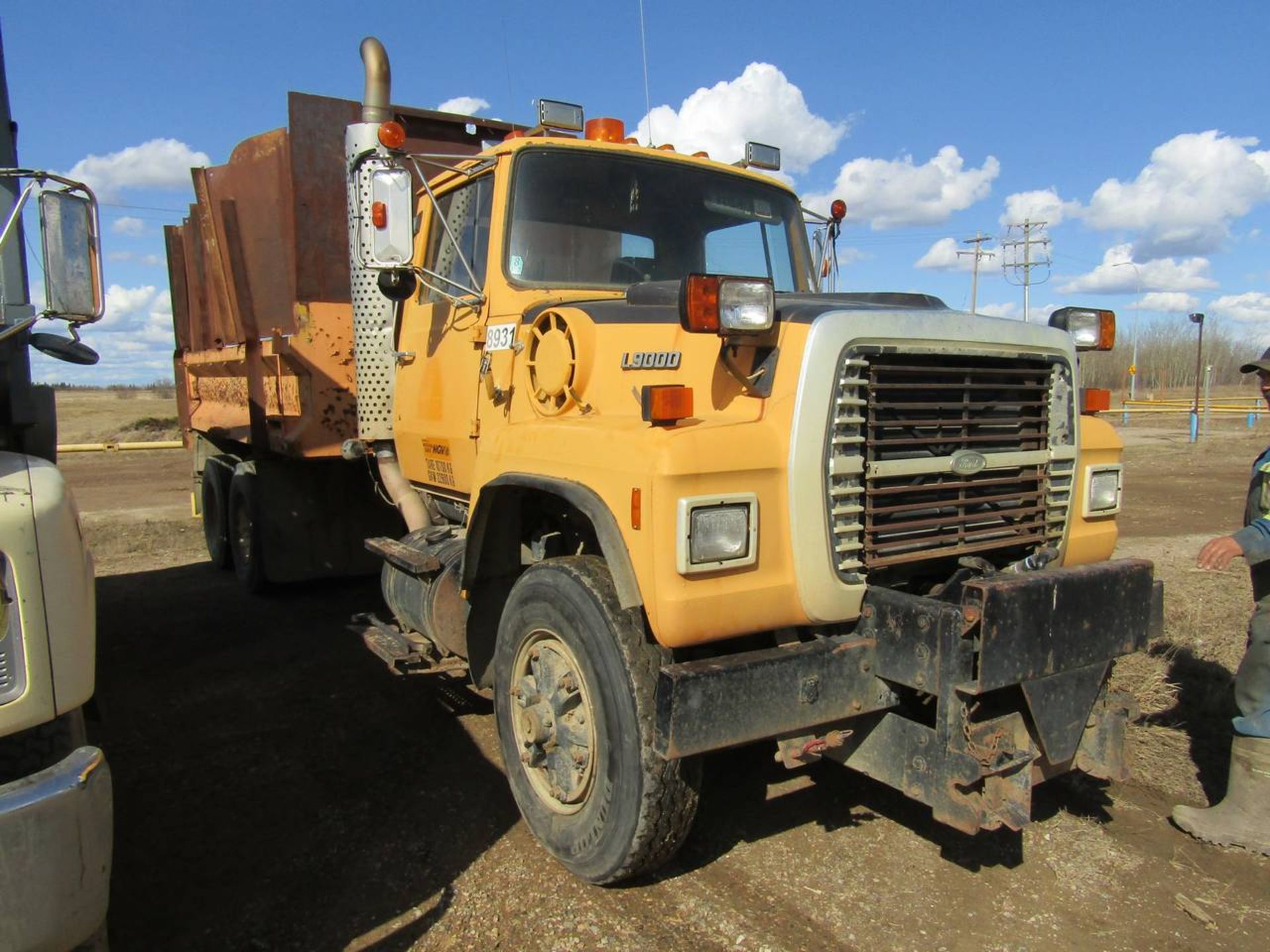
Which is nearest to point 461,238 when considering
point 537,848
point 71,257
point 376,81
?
point 376,81

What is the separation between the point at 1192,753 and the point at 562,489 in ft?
10.8

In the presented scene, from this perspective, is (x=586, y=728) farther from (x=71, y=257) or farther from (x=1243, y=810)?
(x=1243, y=810)

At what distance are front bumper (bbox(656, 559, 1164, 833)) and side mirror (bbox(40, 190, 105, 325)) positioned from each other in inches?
76.0

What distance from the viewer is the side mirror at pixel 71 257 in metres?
2.50

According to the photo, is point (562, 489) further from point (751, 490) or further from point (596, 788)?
point (596, 788)

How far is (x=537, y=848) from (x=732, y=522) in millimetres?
1639

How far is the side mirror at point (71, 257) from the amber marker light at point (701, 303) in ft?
5.44

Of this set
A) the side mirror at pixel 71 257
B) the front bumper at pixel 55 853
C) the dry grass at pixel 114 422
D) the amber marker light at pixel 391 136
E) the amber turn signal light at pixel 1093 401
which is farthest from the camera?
the dry grass at pixel 114 422

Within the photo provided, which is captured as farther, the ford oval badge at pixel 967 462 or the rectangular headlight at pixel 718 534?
the ford oval badge at pixel 967 462

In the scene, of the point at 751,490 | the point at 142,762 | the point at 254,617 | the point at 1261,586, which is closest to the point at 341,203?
the point at 254,617

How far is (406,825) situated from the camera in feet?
12.0

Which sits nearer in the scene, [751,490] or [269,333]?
[751,490]

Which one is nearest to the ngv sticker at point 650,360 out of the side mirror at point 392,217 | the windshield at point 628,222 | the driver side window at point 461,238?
the windshield at point 628,222

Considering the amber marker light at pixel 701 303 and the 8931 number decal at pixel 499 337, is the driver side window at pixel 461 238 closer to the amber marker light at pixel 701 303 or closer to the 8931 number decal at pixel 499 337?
the 8931 number decal at pixel 499 337
